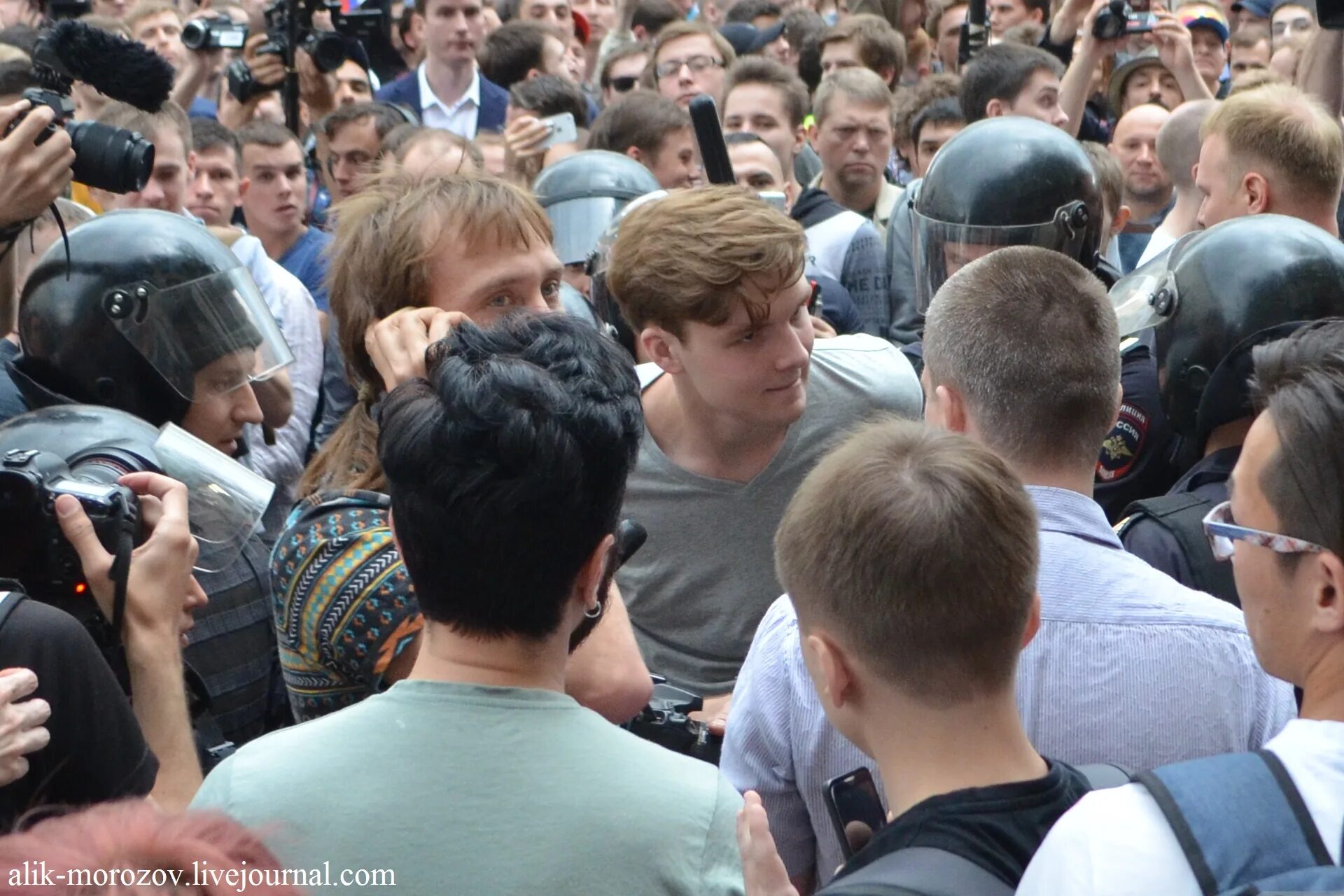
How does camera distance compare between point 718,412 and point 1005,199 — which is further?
point 1005,199

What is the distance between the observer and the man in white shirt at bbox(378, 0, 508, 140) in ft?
26.8

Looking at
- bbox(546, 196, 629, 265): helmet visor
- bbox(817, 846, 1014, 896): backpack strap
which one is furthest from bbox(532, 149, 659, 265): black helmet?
bbox(817, 846, 1014, 896): backpack strap

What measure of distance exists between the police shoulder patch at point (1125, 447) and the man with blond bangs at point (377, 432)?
136cm

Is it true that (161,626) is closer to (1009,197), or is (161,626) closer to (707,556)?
(707,556)

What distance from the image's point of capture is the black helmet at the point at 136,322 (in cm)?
336

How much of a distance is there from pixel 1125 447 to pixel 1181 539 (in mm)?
837

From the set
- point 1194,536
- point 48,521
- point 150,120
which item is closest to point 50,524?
point 48,521

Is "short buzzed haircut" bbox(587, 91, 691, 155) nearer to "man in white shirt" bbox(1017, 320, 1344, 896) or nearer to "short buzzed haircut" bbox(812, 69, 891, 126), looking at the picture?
"short buzzed haircut" bbox(812, 69, 891, 126)

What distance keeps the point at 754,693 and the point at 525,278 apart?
37.3 inches

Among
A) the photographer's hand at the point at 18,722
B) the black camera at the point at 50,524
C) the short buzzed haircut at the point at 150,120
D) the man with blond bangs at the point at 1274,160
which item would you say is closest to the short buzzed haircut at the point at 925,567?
the photographer's hand at the point at 18,722

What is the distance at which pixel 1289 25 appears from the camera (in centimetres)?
1017

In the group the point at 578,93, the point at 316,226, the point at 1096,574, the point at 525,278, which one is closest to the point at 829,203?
the point at 578,93

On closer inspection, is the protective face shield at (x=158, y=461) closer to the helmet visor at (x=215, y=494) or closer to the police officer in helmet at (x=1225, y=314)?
the helmet visor at (x=215, y=494)

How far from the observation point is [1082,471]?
2469 millimetres
